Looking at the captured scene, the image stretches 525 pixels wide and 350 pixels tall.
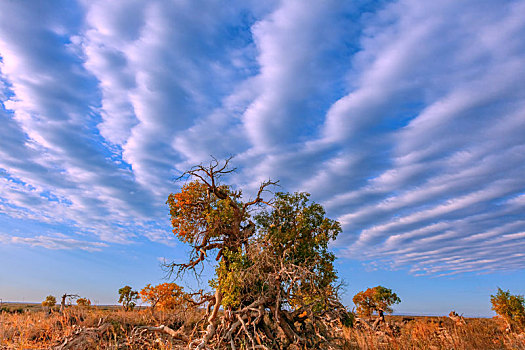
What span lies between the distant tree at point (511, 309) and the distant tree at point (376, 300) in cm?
913

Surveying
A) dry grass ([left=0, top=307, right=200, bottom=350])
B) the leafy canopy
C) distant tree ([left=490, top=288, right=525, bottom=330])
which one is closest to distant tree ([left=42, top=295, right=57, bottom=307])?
dry grass ([left=0, top=307, right=200, bottom=350])

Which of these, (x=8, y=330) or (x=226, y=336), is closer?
(x=226, y=336)

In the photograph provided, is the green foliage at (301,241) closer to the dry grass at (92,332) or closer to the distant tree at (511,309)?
the dry grass at (92,332)

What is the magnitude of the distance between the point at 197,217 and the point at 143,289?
5.56 meters

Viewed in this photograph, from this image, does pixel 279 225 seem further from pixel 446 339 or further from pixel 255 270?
pixel 446 339

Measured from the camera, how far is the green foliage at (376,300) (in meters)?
34.9

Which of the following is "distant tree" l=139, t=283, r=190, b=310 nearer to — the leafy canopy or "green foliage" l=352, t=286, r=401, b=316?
the leafy canopy

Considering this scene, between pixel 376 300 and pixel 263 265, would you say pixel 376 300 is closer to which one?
pixel 376 300

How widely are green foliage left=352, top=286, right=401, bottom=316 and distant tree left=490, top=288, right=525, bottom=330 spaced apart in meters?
9.13

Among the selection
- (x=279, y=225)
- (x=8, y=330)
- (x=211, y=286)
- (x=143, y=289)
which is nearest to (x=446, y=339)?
(x=279, y=225)

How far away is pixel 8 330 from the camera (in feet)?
45.3

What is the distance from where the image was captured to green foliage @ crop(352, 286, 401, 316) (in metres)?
34.9

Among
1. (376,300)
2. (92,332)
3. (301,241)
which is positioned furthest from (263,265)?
(376,300)

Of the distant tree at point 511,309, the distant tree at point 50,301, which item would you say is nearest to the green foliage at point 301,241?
the distant tree at point 511,309
